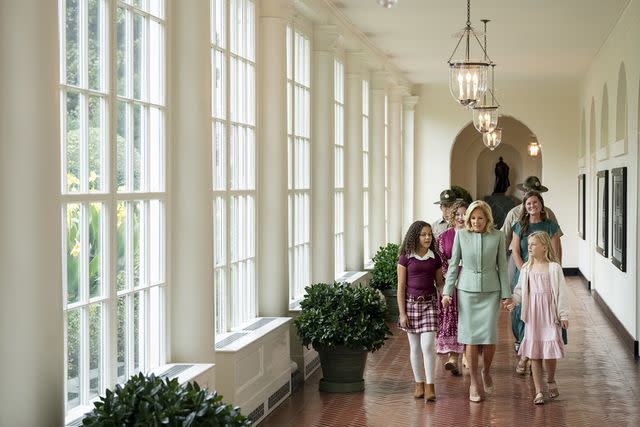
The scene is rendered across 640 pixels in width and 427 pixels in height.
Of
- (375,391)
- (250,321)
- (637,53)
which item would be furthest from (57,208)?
(637,53)

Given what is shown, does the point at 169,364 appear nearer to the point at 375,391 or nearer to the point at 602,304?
the point at 375,391

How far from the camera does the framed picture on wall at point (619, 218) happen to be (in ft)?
41.3

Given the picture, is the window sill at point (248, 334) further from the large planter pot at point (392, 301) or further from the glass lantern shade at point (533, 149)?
the glass lantern shade at point (533, 149)

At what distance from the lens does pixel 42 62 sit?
451 cm

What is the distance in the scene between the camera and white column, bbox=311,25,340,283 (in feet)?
39.3

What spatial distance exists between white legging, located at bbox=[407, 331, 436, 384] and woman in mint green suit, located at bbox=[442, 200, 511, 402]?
1.05 ft

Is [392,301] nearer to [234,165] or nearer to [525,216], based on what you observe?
[525,216]

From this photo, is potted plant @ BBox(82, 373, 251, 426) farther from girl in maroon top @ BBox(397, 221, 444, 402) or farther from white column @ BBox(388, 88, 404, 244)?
white column @ BBox(388, 88, 404, 244)

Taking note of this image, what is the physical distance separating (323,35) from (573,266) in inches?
502

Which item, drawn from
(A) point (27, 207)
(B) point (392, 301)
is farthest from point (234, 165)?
(B) point (392, 301)

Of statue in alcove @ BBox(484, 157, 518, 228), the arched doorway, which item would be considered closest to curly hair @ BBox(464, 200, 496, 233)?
statue in alcove @ BBox(484, 157, 518, 228)

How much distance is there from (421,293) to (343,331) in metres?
0.92

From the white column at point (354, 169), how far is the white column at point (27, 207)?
10214 mm

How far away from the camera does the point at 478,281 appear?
28.8 feet
